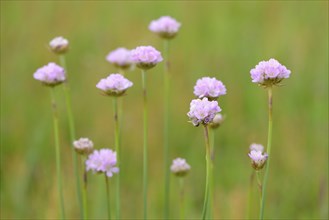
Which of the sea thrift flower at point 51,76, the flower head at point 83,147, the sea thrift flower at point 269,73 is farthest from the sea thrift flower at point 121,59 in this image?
the sea thrift flower at point 269,73

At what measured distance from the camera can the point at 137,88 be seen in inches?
129

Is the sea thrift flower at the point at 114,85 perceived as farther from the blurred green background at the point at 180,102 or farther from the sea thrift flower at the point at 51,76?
the blurred green background at the point at 180,102

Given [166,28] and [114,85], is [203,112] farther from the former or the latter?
[166,28]

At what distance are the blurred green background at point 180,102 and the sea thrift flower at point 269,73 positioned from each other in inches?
35.1

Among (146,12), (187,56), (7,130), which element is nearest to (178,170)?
(7,130)

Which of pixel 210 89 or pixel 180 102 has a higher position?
pixel 180 102

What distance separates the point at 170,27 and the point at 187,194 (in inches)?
28.8

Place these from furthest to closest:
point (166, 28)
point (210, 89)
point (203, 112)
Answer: point (166, 28) → point (210, 89) → point (203, 112)

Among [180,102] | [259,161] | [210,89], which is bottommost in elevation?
[259,161]

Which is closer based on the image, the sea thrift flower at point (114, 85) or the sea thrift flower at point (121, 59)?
the sea thrift flower at point (114, 85)

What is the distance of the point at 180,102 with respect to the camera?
3.03 metres

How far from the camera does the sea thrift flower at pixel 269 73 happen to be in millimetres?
1238

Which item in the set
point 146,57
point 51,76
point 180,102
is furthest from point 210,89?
point 180,102

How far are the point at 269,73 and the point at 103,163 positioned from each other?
16.4 inches
